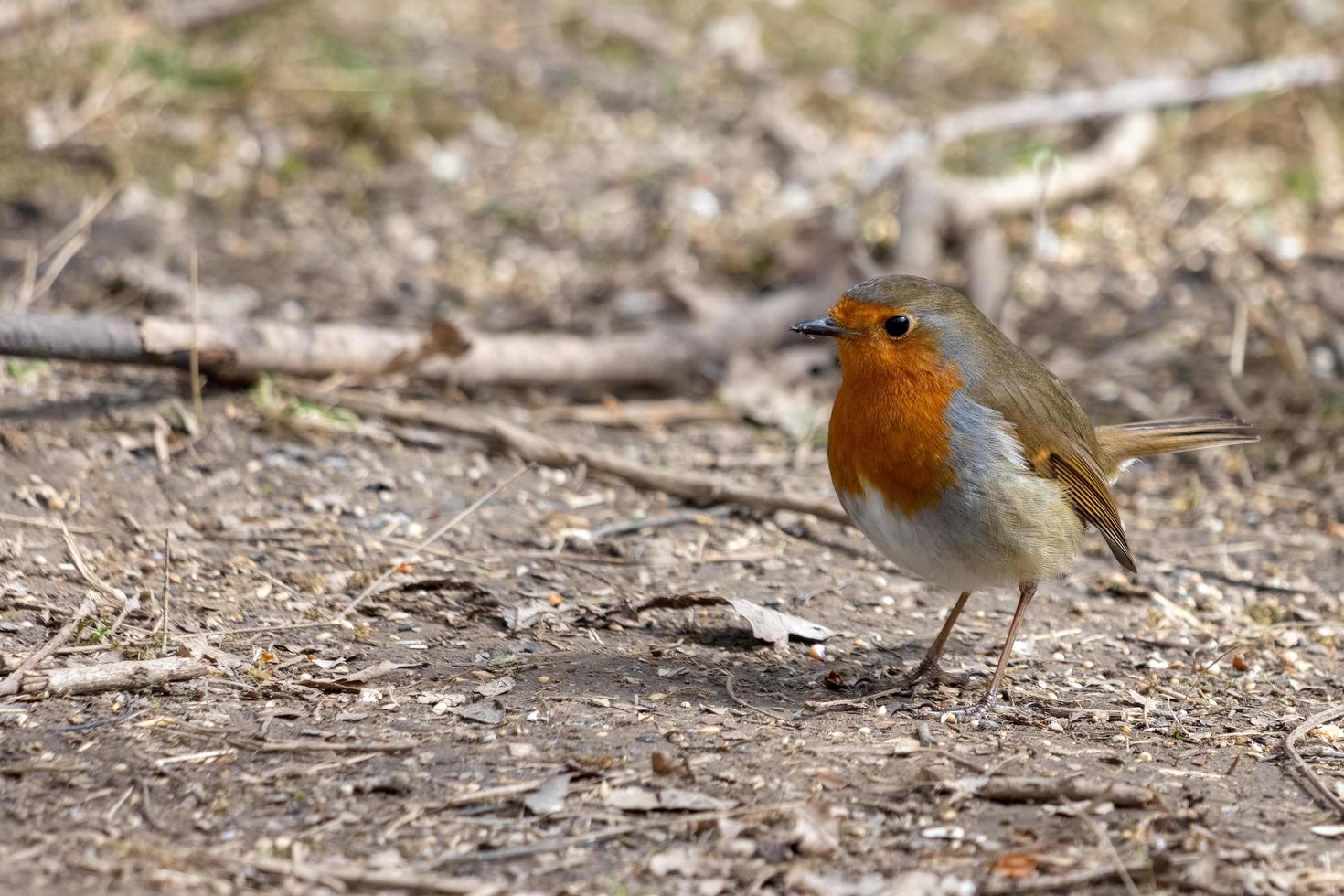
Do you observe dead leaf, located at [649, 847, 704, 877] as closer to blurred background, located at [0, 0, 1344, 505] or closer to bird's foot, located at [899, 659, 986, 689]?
bird's foot, located at [899, 659, 986, 689]

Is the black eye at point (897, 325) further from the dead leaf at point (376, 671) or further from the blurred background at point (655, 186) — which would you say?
the blurred background at point (655, 186)

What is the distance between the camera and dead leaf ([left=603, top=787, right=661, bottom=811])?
2.82m

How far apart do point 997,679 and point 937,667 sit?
228 mm

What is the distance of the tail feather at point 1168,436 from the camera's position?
4199 millimetres

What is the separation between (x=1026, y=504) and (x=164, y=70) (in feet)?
16.1

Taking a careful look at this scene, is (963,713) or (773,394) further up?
(773,394)

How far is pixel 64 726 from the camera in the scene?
297 cm

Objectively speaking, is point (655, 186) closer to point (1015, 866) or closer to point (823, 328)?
point (823, 328)

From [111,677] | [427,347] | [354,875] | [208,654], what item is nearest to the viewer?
[354,875]

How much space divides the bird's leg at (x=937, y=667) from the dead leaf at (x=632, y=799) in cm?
104

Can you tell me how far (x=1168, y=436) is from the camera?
4273mm

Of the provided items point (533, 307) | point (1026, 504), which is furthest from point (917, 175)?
point (1026, 504)

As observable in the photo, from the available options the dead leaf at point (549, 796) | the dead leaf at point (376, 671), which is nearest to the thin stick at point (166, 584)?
the dead leaf at point (376, 671)

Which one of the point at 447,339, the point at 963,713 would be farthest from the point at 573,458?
the point at 963,713
